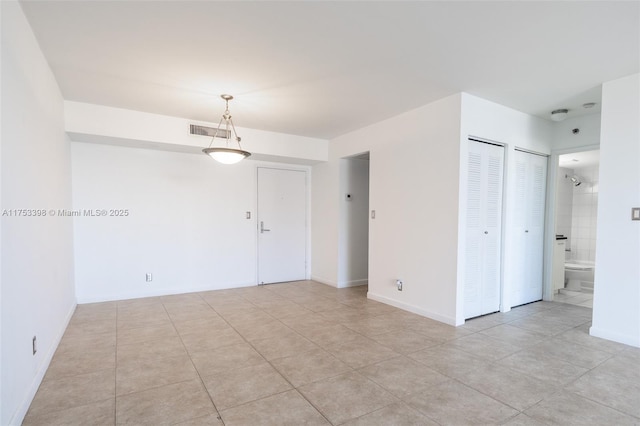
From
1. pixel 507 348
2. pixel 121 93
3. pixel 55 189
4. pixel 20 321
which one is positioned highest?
pixel 121 93

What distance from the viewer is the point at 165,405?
2.04m

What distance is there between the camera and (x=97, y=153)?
14.4 feet

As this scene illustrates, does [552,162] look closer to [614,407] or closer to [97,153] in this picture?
[614,407]

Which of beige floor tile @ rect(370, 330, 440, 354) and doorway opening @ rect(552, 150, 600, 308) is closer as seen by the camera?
beige floor tile @ rect(370, 330, 440, 354)

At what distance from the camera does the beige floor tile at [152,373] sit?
228cm

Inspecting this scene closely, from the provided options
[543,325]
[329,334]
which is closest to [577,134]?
[543,325]

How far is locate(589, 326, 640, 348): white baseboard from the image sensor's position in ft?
9.62

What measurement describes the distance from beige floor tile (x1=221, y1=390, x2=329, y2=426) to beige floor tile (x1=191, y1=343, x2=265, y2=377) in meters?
0.56

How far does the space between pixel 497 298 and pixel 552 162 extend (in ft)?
Result: 6.96

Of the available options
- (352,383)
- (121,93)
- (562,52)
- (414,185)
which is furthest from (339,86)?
(352,383)

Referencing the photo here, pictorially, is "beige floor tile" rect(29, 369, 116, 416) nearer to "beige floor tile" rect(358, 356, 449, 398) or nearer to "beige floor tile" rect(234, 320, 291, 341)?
"beige floor tile" rect(234, 320, 291, 341)

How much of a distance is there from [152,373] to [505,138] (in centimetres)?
436

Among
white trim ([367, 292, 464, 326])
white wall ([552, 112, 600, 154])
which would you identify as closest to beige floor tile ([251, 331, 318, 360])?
white trim ([367, 292, 464, 326])

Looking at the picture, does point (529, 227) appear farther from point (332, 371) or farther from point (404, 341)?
point (332, 371)
